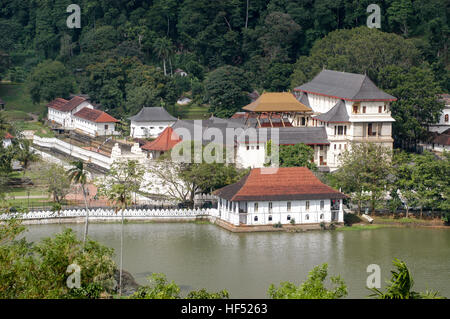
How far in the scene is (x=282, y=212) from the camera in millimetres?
49938

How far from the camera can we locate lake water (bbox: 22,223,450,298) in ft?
135

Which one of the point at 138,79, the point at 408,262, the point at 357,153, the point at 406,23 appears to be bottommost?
the point at 408,262

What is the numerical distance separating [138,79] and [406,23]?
24.4m

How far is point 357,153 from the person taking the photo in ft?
177

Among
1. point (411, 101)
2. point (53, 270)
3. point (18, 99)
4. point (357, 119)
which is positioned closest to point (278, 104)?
point (357, 119)

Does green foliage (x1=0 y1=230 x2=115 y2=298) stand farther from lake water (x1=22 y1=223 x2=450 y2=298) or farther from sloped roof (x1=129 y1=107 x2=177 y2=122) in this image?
sloped roof (x1=129 y1=107 x2=177 y2=122)

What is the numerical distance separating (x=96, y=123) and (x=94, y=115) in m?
1.60

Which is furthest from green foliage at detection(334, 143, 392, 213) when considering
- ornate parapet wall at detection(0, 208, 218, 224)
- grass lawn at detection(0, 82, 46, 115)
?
grass lawn at detection(0, 82, 46, 115)

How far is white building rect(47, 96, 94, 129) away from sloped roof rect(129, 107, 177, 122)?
756 centimetres

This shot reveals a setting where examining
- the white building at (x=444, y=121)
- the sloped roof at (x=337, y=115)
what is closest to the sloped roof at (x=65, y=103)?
the sloped roof at (x=337, y=115)

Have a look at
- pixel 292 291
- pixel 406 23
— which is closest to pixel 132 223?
pixel 292 291

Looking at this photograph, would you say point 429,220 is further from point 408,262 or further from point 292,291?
point 292,291

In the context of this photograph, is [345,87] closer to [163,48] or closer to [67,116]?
[67,116]

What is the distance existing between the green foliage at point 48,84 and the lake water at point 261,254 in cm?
3776
